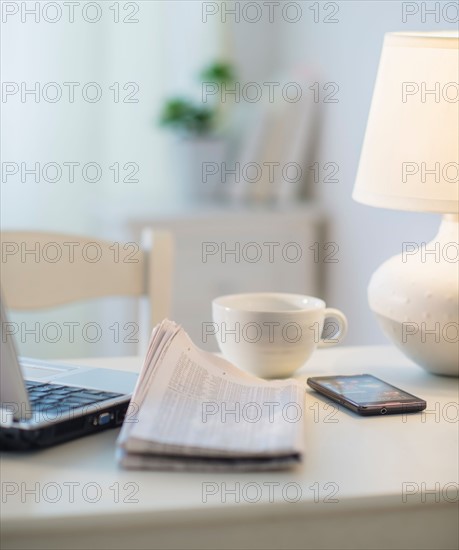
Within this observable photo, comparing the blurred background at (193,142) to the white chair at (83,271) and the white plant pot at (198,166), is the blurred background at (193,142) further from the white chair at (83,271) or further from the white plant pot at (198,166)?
the white chair at (83,271)

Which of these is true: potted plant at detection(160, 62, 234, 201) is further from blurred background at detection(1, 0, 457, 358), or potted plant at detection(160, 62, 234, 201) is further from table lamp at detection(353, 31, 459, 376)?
table lamp at detection(353, 31, 459, 376)

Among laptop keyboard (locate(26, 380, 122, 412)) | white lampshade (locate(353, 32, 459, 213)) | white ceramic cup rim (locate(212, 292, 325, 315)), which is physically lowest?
laptop keyboard (locate(26, 380, 122, 412))

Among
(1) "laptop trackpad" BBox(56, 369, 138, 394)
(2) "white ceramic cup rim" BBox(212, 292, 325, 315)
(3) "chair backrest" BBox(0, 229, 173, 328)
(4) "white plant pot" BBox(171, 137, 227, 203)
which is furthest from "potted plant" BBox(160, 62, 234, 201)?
(1) "laptop trackpad" BBox(56, 369, 138, 394)

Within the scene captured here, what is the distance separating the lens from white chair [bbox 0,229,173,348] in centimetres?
135

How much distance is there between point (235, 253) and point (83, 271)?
99 cm

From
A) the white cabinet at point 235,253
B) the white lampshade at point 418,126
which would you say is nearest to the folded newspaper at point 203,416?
→ the white lampshade at point 418,126

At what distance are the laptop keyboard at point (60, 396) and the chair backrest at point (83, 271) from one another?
0.39 m

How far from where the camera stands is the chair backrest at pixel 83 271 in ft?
4.43

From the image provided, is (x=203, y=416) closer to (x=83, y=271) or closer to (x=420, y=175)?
(x=420, y=175)

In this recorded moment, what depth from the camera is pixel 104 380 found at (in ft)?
3.34

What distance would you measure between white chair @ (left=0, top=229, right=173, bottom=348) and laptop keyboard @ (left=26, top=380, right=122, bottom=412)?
0.39m

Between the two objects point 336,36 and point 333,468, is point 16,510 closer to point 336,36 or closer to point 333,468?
point 333,468

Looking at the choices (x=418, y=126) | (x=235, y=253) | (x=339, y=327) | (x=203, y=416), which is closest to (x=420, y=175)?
(x=418, y=126)

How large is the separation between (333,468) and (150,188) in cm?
186
